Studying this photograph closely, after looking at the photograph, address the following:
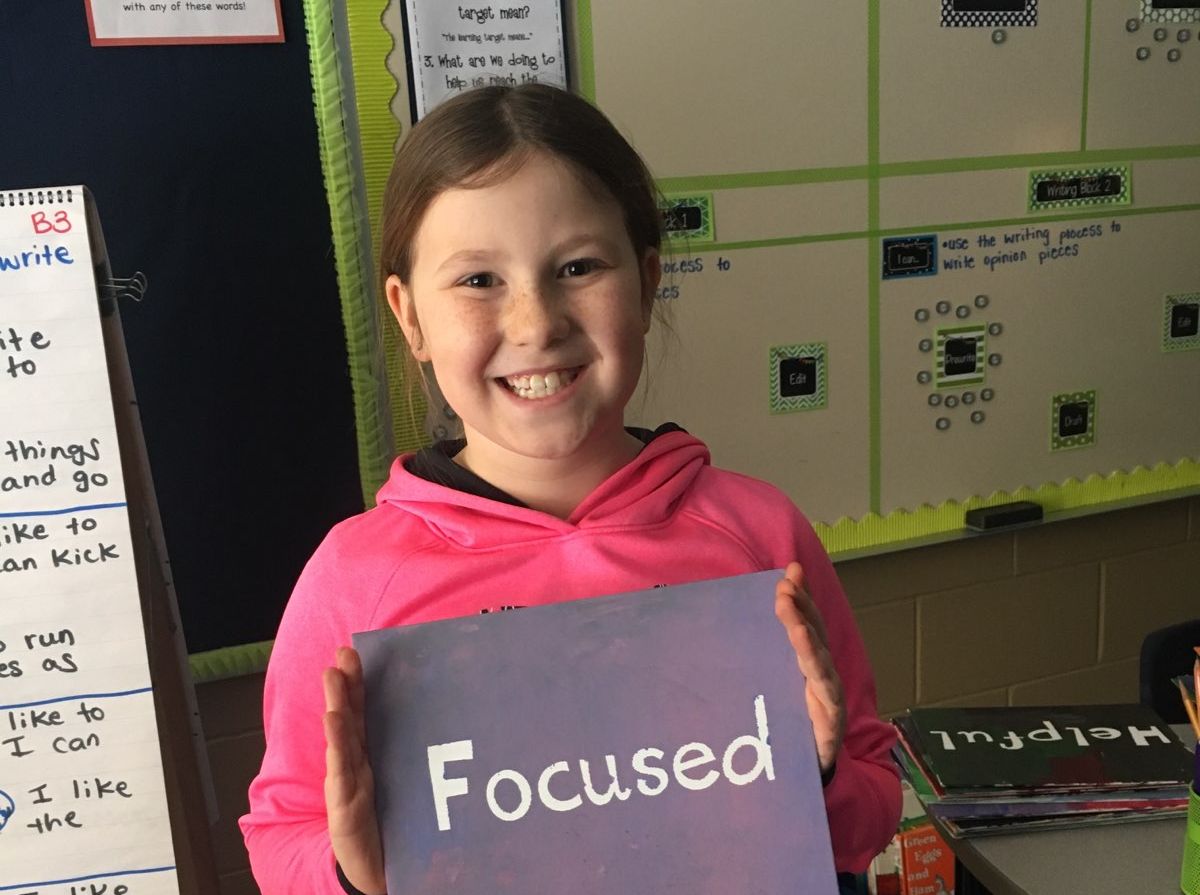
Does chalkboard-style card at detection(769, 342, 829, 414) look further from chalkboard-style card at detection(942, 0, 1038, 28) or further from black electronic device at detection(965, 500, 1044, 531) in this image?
chalkboard-style card at detection(942, 0, 1038, 28)

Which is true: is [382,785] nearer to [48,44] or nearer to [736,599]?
[736,599]

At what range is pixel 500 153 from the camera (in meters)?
0.86

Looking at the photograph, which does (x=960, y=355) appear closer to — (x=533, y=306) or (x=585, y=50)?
(x=585, y=50)

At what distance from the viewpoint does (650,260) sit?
3.16 feet

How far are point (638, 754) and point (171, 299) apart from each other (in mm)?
999

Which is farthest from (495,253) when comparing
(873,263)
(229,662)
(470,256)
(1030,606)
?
(1030,606)

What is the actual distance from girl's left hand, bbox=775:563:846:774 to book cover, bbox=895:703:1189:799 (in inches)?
14.6

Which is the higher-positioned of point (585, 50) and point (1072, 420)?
point (585, 50)

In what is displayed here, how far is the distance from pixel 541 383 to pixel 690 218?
0.86m

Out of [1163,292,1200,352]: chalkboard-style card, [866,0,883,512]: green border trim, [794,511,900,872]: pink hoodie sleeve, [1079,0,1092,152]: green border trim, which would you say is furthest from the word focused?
[1163,292,1200,352]: chalkboard-style card

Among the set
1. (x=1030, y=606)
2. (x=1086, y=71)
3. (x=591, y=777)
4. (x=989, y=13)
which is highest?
(x=989, y=13)

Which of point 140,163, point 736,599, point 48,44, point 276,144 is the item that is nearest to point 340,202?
point 276,144

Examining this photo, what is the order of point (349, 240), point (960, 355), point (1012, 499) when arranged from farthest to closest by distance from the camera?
point (1012, 499), point (960, 355), point (349, 240)

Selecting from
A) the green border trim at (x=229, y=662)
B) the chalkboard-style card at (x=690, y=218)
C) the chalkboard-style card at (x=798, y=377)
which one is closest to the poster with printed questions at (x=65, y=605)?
the green border trim at (x=229, y=662)
